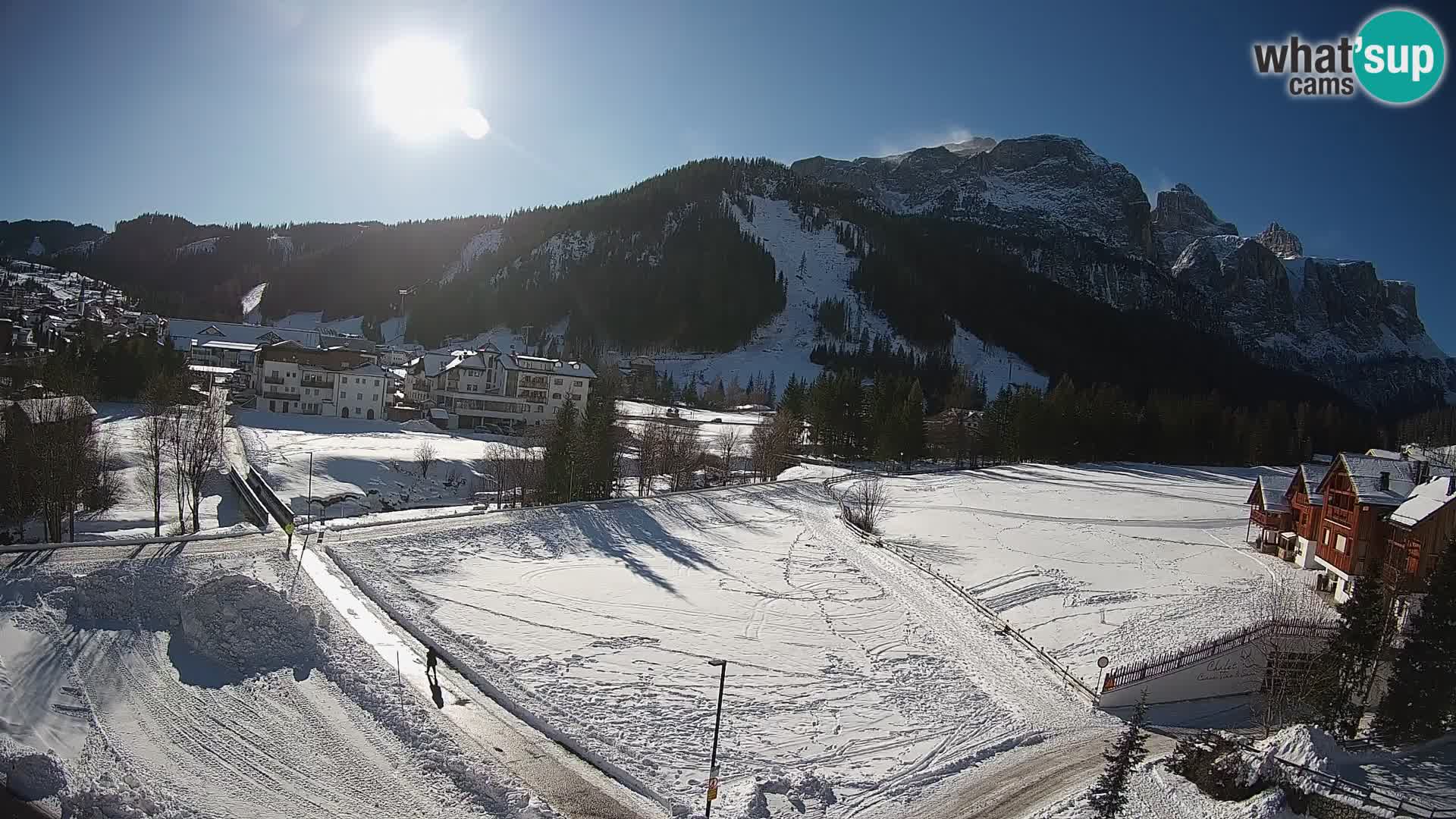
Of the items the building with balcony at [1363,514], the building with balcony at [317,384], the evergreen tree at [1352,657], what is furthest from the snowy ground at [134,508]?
the building with balcony at [1363,514]

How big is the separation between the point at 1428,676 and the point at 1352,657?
1.59m

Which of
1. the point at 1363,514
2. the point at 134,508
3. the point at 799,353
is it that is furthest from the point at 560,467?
the point at 799,353

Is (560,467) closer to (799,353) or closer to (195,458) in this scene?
(195,458)

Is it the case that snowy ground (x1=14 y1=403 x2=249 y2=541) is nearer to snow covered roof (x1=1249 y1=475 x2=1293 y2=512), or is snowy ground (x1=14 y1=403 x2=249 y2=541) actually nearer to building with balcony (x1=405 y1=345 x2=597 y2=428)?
building with balcony (x1=405 y1=345 x2=597 y2=428)

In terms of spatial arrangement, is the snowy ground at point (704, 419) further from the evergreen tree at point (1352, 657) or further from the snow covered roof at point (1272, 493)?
the evergreen tree at point (1352, 657)

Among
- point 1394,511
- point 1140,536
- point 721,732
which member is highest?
point 1394,511

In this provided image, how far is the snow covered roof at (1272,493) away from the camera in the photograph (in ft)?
129

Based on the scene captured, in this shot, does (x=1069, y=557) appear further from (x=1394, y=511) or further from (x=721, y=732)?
(x=721, y=732)

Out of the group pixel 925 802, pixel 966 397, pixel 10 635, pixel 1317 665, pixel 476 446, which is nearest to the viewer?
pixel 925 802

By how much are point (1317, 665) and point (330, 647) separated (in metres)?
Answer: 29.4

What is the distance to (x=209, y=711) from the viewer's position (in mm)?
18094

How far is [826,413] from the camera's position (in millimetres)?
→ 76938

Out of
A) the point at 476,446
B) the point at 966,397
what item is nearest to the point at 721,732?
the point at 476,446

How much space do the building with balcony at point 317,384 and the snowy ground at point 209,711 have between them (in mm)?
54373
